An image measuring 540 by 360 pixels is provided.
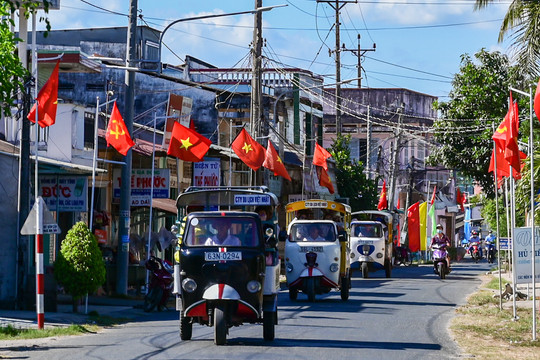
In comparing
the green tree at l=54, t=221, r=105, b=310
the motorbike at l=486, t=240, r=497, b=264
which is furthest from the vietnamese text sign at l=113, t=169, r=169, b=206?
the motorbike at l=486, t=240, r=497, b=264

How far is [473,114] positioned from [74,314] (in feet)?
82.7

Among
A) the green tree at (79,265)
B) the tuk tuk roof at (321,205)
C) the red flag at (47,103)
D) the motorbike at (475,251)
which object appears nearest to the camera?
the red flag at (47,103)

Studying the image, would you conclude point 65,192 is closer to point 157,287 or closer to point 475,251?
point 157,287

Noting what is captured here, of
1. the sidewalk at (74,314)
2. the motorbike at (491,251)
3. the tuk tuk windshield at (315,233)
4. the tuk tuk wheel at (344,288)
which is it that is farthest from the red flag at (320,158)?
the motorbike at (491,251)

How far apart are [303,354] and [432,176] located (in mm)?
71347

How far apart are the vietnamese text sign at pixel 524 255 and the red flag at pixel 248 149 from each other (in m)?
16.3

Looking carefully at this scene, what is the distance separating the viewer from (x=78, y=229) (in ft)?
71.7

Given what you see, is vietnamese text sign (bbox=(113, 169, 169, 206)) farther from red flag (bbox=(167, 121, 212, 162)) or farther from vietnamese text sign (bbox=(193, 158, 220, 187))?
vietnamese text sign (bbox=(193, 158, 220, 187))

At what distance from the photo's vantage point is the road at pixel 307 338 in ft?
47.1

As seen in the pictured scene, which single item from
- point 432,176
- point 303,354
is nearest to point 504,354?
point 303,354

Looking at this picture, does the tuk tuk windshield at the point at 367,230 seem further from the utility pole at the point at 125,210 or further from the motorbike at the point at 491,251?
the motorbike at the point at 491,251

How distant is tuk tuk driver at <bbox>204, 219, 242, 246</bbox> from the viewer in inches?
625

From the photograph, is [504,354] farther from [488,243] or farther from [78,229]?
[488,243]

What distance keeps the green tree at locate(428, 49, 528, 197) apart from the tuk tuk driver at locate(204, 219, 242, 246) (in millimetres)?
26199
